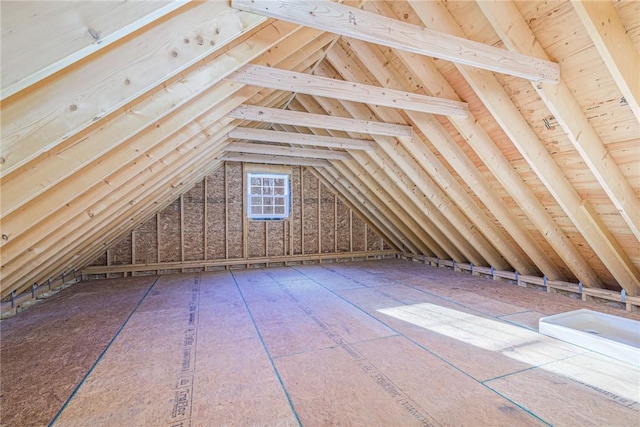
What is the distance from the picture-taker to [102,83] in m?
1.30

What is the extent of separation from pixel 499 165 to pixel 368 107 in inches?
72.5

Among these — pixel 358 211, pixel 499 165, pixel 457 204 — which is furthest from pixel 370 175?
pixel 358 211

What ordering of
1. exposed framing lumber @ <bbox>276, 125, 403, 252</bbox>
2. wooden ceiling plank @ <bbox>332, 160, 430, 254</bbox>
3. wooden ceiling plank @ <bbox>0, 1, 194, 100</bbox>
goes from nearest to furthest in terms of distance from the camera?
wooden ceiling plank @ <bbox>0, 1, 194, 100</bbox> → wooden ceiling plank @ <bbox>332, 160, 430, 254</bbox> → exposed framing lumber @ <bbox>276, 125, 403, 252</bbox>

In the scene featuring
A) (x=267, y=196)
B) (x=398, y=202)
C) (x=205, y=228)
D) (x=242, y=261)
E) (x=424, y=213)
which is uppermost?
(x=267, y=196)

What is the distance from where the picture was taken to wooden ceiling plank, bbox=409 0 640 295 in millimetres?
2542

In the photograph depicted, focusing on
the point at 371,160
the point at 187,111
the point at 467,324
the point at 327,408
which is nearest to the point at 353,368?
the point at 327,408

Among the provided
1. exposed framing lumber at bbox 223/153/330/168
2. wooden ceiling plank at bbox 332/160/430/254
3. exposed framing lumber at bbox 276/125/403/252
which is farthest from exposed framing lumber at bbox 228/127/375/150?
exposed framing lumber at bbox 276/125/403/252

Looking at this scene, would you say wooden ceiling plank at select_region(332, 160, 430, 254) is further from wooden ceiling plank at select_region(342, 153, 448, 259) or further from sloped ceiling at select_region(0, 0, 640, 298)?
sloped ceiling at select_region(0, 0, 640, 298)

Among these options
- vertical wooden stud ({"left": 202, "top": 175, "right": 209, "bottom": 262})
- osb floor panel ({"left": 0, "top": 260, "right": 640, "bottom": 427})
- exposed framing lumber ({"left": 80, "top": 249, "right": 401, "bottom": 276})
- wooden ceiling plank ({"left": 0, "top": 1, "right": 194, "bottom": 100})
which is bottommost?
osb floor panel ({"left": 0, "top": 260, "right": 640, "bottom": 427})

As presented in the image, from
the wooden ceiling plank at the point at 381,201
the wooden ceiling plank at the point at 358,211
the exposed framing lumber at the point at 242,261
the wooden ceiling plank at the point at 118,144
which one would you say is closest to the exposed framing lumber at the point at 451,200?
the wooden ceiling plank at the point at 381,201

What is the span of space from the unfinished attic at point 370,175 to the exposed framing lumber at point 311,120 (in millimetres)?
36

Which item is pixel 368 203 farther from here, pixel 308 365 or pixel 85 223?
pixel 85 223

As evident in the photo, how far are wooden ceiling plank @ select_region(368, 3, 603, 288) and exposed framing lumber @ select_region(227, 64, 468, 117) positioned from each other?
0.70ft

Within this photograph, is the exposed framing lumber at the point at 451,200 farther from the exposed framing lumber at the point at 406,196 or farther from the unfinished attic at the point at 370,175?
the exposed framing lumber at the point at 406,196
